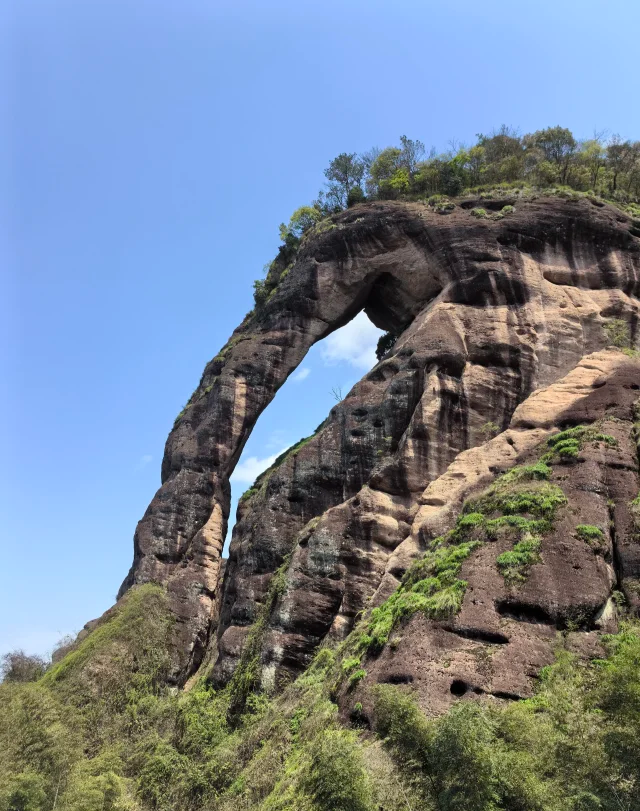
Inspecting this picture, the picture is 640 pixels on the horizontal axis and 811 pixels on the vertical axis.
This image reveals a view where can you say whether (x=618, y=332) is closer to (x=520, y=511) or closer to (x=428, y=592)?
(x=520, y=511)

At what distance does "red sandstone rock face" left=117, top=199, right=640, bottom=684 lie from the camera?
30047 millimetres

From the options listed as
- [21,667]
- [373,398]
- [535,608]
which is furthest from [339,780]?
[21,667]

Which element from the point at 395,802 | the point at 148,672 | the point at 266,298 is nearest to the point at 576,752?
the point at 395,802

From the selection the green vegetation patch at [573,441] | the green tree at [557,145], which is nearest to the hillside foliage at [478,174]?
the green tree at [557,145]

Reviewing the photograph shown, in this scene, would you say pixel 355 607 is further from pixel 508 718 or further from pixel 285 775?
pixel 508 718

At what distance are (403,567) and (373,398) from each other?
39.3 feet

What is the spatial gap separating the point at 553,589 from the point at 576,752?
6.05 meters

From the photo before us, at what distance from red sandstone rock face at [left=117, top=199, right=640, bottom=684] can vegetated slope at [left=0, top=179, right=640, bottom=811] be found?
0.14m

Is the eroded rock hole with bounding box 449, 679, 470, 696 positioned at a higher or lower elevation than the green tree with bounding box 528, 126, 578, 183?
lower

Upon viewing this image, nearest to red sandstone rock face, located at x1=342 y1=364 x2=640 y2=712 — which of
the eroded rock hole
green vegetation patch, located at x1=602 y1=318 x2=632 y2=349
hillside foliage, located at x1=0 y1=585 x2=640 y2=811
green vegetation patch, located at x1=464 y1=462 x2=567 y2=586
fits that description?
the eroded rock hole

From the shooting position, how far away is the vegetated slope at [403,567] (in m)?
15.7

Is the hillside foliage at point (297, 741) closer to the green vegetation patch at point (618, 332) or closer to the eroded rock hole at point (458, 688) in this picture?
the eroded rock hole at point (458, 688)

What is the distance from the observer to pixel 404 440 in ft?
106

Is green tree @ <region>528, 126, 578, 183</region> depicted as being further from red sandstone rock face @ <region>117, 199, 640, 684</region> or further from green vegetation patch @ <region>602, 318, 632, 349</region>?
green vegetation patch @ <region>602, 318, 632, 349</region>
